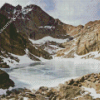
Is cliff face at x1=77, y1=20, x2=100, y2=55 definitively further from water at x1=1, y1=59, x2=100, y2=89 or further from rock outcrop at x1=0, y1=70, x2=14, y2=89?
rock outcrop at x1=0, y1=70, x2=14, y2=89

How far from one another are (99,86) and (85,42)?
3397 inches

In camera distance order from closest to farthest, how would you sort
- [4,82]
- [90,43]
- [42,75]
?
1. [4,82]
2. [42,75]
3. [90,43]

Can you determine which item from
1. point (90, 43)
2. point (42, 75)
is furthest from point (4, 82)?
point (90, 43)

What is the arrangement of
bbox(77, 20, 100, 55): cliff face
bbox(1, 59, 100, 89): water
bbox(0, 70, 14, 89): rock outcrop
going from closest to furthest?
bbox(0, 70, 14, 89): rock outcrop, bbox(1, 59, 100, 89): water, bbox(77, 20, 100, 55): cliff face

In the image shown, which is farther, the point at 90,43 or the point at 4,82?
the point at 90,43

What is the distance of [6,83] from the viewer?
1103cm

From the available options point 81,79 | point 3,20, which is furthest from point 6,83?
point 3,20

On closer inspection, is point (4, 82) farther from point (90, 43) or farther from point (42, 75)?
point (90, 43)

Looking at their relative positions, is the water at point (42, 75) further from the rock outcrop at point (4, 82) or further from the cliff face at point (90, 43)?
the cliff face at point (90, 43)

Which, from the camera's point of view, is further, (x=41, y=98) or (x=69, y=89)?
(x=69, y=89)

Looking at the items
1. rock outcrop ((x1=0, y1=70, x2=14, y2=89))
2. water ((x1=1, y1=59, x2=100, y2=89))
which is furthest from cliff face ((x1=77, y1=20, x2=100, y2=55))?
rock outcrop ((x1=0, y1=70, x2=14, y2=89))

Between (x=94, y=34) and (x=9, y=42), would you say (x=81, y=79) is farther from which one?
(x=94, y=34)

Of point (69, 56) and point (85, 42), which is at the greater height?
point (85, 42)

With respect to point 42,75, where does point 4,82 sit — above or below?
above
